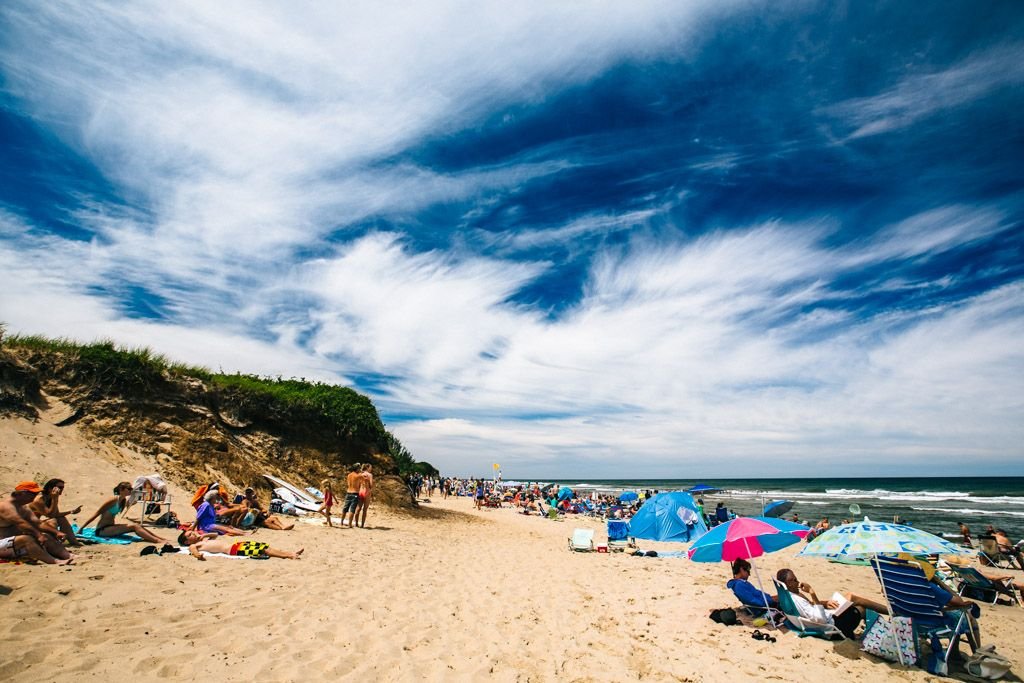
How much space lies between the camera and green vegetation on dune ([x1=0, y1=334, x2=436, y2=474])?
1421 centimetres

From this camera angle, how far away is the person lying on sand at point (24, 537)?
5941 mm

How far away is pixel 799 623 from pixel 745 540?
57.3 inches

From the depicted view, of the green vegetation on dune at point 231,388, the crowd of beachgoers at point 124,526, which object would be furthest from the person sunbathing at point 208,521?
the green vegetation on dune at point 231,388

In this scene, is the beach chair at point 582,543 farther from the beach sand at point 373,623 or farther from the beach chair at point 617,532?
the beach sand at point 373,623

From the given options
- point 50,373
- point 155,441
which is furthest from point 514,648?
point 50,373

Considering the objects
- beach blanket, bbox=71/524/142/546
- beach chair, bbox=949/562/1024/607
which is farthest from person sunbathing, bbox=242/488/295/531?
beach chair, bbox=949/562/1024/607

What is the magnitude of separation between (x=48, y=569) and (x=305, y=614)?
337 centimetres

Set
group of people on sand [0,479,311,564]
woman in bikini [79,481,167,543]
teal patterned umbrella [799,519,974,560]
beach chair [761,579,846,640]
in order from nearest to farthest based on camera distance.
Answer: teal patterned umbrella [799,519,974,560]
group of people on sand [0,479,311,564]
beach chair [761,579,846,640]
woman in bikini [79,481,167,543]

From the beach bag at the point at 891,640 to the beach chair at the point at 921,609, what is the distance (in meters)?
0.08

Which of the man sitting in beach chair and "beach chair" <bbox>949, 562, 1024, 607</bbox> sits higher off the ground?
the man sitting in beach chair

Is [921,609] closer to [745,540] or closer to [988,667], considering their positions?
[988,667]

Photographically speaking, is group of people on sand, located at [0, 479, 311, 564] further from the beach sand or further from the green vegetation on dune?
the green vegetation on dune

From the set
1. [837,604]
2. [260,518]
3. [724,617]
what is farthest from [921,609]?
[260,518]

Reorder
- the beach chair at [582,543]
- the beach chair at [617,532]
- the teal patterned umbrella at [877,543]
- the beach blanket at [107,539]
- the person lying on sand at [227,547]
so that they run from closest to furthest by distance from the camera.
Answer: the teal patterned umbrella at [877,543], the beach blanket at [107,539], the person lying on sand at [227,547], the beach chair at [582,543], the beach chair at [617,532]
